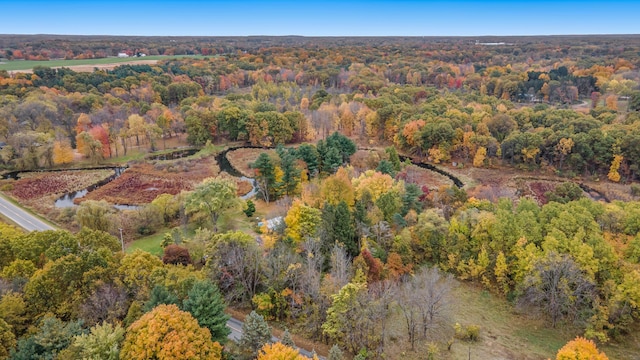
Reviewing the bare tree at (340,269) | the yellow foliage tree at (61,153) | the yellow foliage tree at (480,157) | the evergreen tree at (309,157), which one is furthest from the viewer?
the yellow foliage tree at (61,153)

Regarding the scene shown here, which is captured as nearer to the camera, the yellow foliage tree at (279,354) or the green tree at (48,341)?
the yellow foliage tree at (279,354)

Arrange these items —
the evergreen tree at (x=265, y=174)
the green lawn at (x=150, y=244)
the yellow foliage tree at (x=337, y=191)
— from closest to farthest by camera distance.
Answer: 1. the green lawn at (x=150, y=244)
2. the yellow foliage tree at (x=337, y=191)
3. the evergreen tree at (x=265, y=174)

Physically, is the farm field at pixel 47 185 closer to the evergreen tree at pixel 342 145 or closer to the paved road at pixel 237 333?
the paved road at pixel 237 333

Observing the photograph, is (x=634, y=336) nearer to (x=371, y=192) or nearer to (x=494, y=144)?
(x=371, y=192)

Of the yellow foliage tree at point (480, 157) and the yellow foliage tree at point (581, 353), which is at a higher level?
the yellow foliage tree at point (581, 353)

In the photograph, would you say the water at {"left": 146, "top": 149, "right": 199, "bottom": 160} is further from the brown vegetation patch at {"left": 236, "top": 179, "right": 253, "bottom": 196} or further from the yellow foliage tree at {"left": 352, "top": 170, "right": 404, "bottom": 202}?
the yellow foliage tree at {"left": 352, "top": 170, "right": 404, "bottom": 202}

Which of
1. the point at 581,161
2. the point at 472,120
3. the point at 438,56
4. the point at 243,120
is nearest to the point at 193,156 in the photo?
the point at 243,120

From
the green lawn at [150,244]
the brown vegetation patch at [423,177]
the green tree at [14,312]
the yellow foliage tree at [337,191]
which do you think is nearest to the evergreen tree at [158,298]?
the green tree at [14,312]
